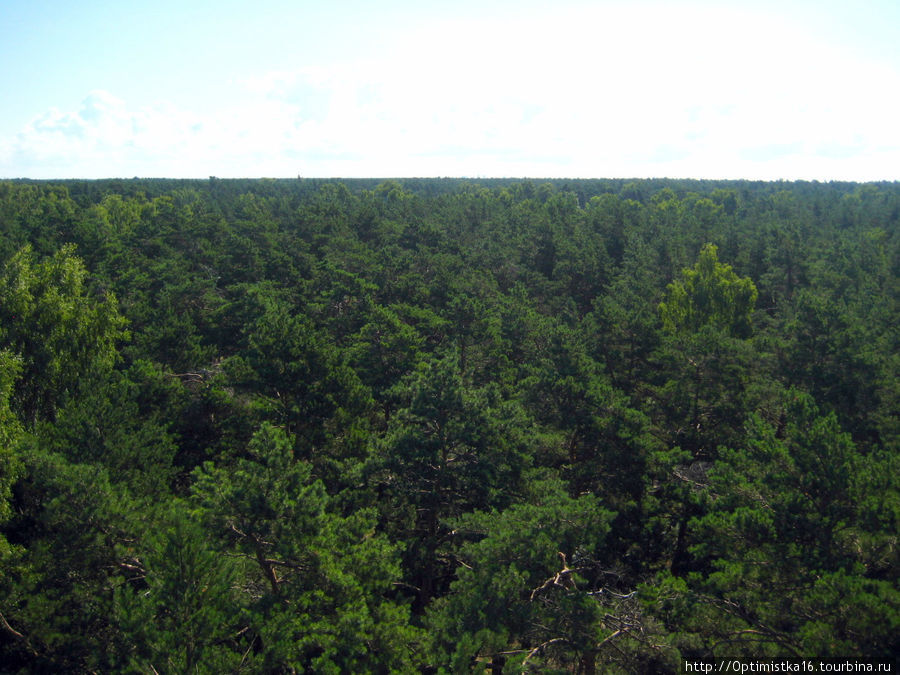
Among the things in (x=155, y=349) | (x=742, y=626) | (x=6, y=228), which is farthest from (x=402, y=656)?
(x=6, y=228)

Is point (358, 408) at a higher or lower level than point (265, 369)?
lower

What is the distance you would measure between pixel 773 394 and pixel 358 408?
15.2 m

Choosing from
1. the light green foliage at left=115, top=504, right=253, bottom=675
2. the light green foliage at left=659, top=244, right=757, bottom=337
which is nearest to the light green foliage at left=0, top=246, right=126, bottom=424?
the light green foliage at left=115, top=504, right=253, bottom=675

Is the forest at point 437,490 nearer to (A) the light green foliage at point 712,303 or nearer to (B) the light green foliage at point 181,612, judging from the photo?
(B) the light green foliage at point 181,612

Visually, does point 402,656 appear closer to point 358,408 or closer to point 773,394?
point 358,408

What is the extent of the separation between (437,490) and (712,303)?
2713 cm

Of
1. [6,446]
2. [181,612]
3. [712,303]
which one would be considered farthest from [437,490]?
[712,303]

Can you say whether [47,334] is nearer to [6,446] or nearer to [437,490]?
[6,446]

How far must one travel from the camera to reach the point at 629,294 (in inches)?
1355

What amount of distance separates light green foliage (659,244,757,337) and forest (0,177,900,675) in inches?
119

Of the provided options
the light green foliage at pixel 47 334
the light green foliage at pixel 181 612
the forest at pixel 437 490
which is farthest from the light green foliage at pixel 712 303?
the light green foliage at pixel 47 334

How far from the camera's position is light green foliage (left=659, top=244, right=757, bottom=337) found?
116 ft

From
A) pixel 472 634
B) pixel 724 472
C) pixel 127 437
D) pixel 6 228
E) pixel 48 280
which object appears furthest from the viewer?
pixel 6 228

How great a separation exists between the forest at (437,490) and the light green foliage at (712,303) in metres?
3.03
